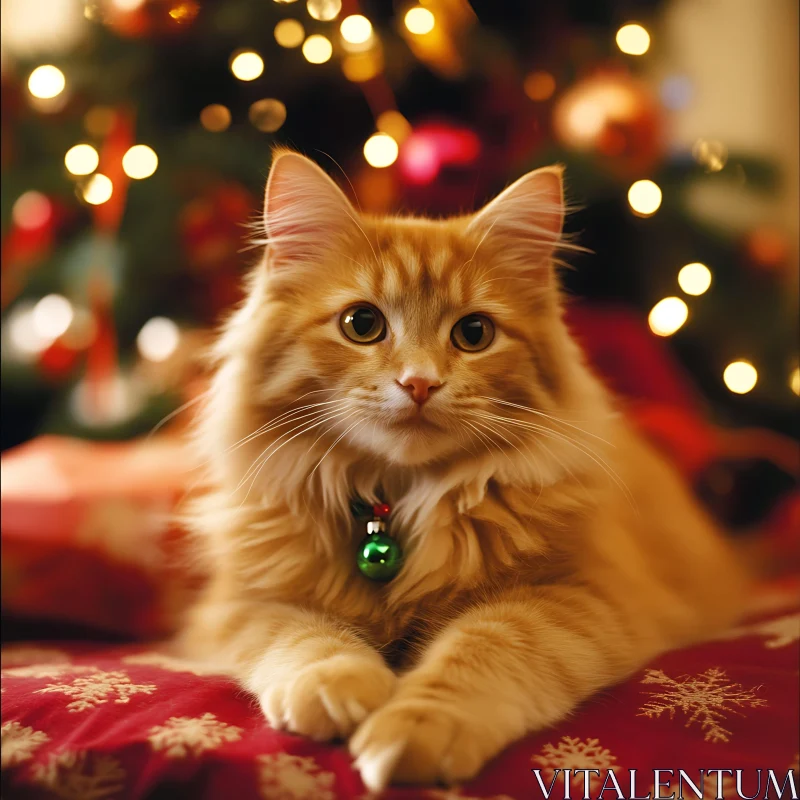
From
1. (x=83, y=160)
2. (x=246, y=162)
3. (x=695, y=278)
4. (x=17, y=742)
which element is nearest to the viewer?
(x=17, y=742)

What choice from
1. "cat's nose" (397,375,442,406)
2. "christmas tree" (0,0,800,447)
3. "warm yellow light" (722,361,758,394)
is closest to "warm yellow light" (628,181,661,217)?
"christmas tree" (0,0,800,447)

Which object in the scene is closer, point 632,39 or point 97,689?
point 97,689

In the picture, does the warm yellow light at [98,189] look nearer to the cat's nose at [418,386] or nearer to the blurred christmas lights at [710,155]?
the cat's nose at [418,386]

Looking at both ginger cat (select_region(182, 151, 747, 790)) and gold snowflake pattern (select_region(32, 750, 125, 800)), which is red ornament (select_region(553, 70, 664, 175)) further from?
gold snowflake pattern (select_region(32, 750, 125, 800))

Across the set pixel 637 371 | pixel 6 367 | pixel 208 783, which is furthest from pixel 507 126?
pixel 208 783

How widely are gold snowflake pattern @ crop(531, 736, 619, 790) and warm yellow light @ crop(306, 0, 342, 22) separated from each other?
1640 mm

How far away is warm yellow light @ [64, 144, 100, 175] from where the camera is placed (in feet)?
5.88

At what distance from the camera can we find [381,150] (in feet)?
5.93

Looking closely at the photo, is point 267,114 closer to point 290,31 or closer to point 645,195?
point 290,31

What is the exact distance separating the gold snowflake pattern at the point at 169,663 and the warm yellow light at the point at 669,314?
57.8 inches

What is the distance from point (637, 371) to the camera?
2.13 metres

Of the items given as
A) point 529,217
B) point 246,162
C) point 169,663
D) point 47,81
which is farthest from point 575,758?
point 47,81

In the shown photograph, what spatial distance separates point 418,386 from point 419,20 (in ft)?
4.21

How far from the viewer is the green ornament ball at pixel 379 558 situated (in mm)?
1044
